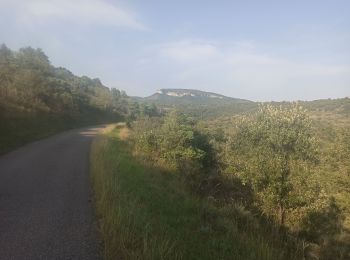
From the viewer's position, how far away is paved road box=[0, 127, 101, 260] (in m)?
6.42

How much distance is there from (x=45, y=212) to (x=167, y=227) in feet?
9.08

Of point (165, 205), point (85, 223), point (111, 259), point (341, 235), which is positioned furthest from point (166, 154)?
point (111, 259)

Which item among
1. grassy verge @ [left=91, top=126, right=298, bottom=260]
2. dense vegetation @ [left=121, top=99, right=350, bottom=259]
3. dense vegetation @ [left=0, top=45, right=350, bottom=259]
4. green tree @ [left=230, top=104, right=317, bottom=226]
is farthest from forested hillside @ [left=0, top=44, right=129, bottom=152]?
green tree @ [left=230, top=104, right=317, bottom=226]

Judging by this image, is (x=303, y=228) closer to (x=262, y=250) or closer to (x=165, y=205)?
(x=165, y=205)

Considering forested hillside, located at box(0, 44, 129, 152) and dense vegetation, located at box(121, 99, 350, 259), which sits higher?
forested hillside, located at box(0, 44, 129, 152)

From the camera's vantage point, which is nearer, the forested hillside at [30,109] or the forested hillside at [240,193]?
the forested hillside at [240,193]

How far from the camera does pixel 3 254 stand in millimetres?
6074

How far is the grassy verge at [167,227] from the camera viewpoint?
6.32m

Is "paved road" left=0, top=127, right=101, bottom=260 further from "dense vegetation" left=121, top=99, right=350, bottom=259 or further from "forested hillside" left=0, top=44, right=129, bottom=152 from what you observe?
"forested hillside" left=0, top=44, right=129, bottom=152

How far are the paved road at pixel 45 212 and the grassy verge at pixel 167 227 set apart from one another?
1.33ft

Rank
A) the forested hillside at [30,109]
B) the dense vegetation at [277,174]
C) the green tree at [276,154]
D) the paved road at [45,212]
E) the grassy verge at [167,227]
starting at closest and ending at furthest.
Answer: the grassy verge at [167,227] → the paved road at [45,212] → the dense vegetation at [277,174] → the green tree at [276,154] → the forested hillside at [30,109]

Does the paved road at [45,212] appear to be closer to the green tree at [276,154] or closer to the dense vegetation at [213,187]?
the dense vegetation at [213,187]

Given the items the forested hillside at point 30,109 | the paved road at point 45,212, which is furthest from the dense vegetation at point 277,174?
the forested hillside at point 30,109

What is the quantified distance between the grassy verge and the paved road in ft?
1.33
